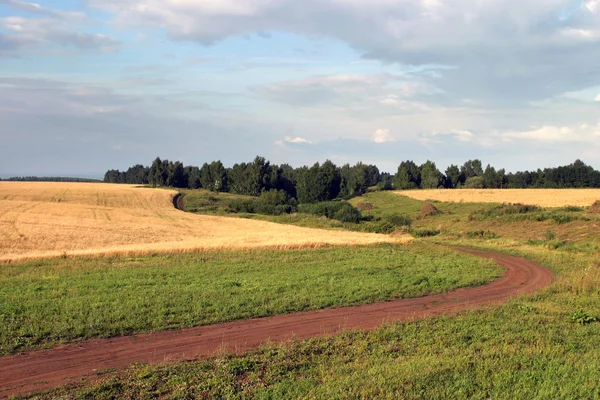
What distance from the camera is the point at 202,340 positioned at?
1239 cm

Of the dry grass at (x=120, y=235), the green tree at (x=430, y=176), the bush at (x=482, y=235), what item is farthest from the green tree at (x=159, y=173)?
the bush at (x=482, y=235)

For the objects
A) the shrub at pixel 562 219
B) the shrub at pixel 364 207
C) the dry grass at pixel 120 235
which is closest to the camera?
the dry grass at pixel 120 235

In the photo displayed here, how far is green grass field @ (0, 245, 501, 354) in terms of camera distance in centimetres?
1353

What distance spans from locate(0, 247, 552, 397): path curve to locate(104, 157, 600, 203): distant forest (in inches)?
3971

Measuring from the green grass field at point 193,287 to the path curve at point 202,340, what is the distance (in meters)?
0.63

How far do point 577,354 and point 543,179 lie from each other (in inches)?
5473

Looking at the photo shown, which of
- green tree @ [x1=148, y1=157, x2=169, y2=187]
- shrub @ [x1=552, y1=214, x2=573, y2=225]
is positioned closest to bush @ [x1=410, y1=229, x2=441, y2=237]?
shrub @ [x1=552, y1=214, x2=573, y2=225]

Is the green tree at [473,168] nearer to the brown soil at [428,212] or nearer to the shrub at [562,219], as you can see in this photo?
the brown soil at [428,212]

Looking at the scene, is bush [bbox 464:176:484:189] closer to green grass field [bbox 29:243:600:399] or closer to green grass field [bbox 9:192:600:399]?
green grass field [bbox 9:192:600:399]

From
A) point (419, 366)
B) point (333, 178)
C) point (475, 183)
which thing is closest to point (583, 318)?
point (419, 366)

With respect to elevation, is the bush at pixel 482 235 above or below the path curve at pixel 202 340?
above

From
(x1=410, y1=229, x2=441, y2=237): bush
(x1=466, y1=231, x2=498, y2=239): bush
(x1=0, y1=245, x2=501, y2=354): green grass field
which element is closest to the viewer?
(x1=0, y1=245, x2=501, y2=354): green grass field

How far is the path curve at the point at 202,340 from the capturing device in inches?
395

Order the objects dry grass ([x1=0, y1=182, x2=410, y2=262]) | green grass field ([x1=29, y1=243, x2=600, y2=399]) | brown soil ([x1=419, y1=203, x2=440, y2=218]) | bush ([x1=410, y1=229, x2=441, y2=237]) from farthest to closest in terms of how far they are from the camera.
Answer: brown soil ([x1=419, y1=203, x2=440, y2=218]) → bush ([x1=410, y1=229, x2=441, y2=237]) → dry grass ([x1=0, y1=182, x2=410, y2=262]) → green grass field ([x1=29, y1=243, x2=600, y2=399])
